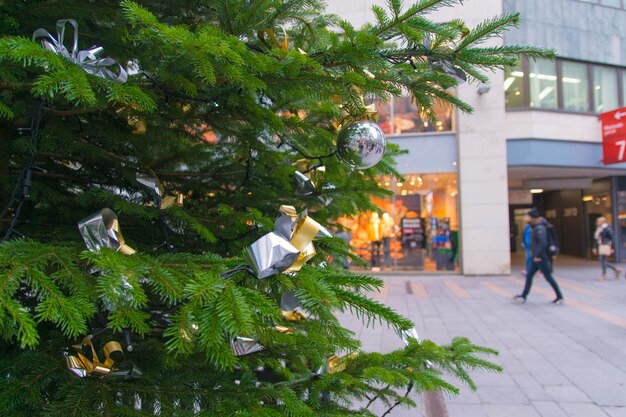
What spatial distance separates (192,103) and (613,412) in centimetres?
418

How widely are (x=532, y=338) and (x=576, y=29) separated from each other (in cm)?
1391

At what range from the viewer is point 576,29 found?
15797 millimetres

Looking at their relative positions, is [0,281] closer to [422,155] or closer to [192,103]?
[192,103]

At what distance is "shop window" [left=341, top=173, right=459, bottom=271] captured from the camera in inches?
592

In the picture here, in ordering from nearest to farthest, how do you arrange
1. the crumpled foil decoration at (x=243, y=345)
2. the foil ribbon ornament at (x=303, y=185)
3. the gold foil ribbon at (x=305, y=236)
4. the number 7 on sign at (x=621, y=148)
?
the gold foil ribbon at (x=305, y=236) < the crumpled foil decoration at (x=243, y=345) < the foil ribbon ornament at (x=303, y=185) < the number 7 on sign at (x=621, y=148)

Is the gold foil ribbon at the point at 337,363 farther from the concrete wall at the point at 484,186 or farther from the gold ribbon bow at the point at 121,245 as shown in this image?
the concrete wall at the point at 484,186

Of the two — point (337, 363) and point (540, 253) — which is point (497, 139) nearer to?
point (540, 253)

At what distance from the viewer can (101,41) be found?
207 centimetres

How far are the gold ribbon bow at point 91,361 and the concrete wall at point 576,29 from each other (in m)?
15.6

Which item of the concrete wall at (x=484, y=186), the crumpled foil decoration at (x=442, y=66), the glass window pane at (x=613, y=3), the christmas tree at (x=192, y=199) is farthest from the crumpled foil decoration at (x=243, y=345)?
the glass window pane at (x=613, y=3)

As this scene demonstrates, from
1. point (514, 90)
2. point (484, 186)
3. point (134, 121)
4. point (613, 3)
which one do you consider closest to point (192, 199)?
point (134, 121)

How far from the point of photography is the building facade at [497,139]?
14.4 meters

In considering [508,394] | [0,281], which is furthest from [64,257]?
[508,394]

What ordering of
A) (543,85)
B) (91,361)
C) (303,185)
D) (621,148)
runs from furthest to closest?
1. (543,85)
2. (621,148)
3. (303,185)
4. (91,361)
